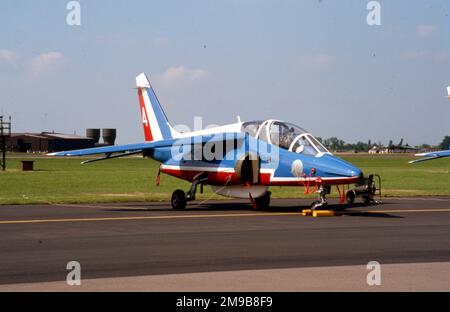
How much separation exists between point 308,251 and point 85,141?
149m

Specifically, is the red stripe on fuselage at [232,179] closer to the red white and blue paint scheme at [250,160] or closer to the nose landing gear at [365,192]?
the red white and blue paint scheme at [250,160]

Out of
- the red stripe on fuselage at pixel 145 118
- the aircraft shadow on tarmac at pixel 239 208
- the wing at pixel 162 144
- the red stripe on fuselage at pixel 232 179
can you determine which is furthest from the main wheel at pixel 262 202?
the red stripe on fuselage at pixel 145 118

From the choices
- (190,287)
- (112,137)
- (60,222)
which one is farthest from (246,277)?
(112,137)

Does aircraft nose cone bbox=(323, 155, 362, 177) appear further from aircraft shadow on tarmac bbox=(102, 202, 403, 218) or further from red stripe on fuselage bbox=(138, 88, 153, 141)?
red stripe on fuselage bbox=(138, 88, 153, 141)

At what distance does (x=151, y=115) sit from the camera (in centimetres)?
2872

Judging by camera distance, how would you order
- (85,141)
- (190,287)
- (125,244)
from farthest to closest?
(85,141)
(125,244)
(190,287)

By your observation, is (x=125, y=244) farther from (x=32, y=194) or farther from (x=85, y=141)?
(x=85, y=141)

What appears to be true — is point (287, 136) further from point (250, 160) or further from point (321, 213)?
point (321, 213)

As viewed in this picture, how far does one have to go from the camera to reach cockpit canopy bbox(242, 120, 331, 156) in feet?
73.3

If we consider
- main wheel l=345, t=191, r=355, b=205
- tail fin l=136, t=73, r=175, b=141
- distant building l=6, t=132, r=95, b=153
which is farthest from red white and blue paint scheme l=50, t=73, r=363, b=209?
distant building l=6, t=132, r=95, b=153

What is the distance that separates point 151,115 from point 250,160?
6817 millimetres

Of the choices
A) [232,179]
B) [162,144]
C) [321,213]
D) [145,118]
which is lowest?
[321,213]

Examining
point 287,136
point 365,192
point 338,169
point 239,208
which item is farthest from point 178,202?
point 365,192
